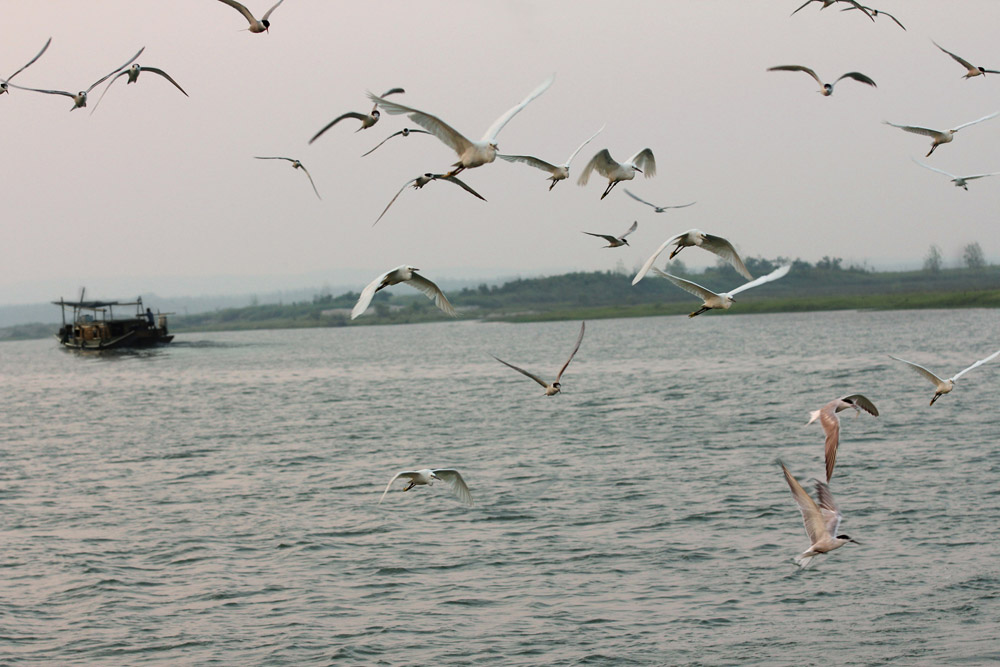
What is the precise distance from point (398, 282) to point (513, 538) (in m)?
11.7

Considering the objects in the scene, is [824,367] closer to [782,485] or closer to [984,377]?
[984,377]

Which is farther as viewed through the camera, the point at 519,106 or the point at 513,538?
the point at 513,538

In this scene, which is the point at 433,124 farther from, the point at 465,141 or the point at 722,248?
the point at 722,248

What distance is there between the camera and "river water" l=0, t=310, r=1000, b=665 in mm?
17359

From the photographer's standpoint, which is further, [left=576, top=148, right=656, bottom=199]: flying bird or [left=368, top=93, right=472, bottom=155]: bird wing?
[left=576, top=148, right=656, bottom=199]: flying bird

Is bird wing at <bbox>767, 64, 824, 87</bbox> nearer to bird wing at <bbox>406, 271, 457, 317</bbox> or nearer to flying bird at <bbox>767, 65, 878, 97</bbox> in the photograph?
flying bird at <bbox>767, 65, 878, 97</bbox>

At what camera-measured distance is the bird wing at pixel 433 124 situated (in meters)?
9.61

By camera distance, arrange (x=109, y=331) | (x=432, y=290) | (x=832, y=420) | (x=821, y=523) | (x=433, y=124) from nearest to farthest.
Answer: (x=433, y=124), (x=832, y=420), (x=821, y=523), (x=432, y=290), (x=109, y=331)

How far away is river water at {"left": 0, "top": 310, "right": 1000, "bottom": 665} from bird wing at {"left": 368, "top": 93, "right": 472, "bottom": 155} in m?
8.52

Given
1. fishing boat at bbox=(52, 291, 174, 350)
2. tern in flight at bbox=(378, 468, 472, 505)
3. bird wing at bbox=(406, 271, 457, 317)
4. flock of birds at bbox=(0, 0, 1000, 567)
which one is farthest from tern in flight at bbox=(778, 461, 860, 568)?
fishing boat at bbox=(52, 291, 174, 350)

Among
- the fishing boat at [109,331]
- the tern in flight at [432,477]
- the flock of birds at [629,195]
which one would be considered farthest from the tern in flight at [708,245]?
the fishing boat at [109,331]

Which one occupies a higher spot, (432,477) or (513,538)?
(432,477)

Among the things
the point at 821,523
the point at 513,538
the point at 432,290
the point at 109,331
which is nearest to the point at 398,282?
the point at 432,290

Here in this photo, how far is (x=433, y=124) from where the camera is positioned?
11.3 metres
